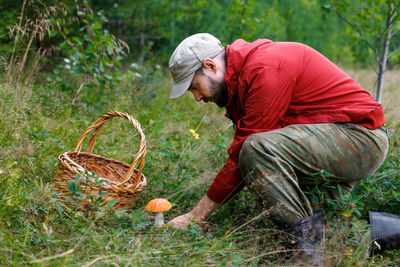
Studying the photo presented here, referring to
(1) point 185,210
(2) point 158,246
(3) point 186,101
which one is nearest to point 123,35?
(3) point 186,101

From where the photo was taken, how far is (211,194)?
2.48m

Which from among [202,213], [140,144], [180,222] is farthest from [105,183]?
[202,213]

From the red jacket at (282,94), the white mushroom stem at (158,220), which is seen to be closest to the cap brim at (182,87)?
the red jacket at (282,94)

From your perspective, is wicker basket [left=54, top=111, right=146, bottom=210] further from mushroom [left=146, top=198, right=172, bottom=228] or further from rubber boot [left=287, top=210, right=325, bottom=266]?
rubber boot [left=287, top=210, right=325, bottom=266]

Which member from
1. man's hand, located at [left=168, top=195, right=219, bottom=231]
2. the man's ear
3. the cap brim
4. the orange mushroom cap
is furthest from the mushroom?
the man's ear

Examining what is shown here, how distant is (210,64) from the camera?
95.0 inches

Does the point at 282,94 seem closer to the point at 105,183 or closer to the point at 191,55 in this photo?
the point at 191,55

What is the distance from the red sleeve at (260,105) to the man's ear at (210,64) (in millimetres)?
263

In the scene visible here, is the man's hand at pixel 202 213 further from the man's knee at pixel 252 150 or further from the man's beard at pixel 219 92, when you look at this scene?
the man's beard at pixel 219 92

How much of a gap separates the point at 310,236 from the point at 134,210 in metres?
1.22

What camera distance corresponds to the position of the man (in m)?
2.22

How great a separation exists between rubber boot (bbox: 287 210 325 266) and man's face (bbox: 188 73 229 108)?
0.93 meters

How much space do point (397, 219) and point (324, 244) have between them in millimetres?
656

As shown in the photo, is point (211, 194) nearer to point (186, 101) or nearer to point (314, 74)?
point (314, 74)
